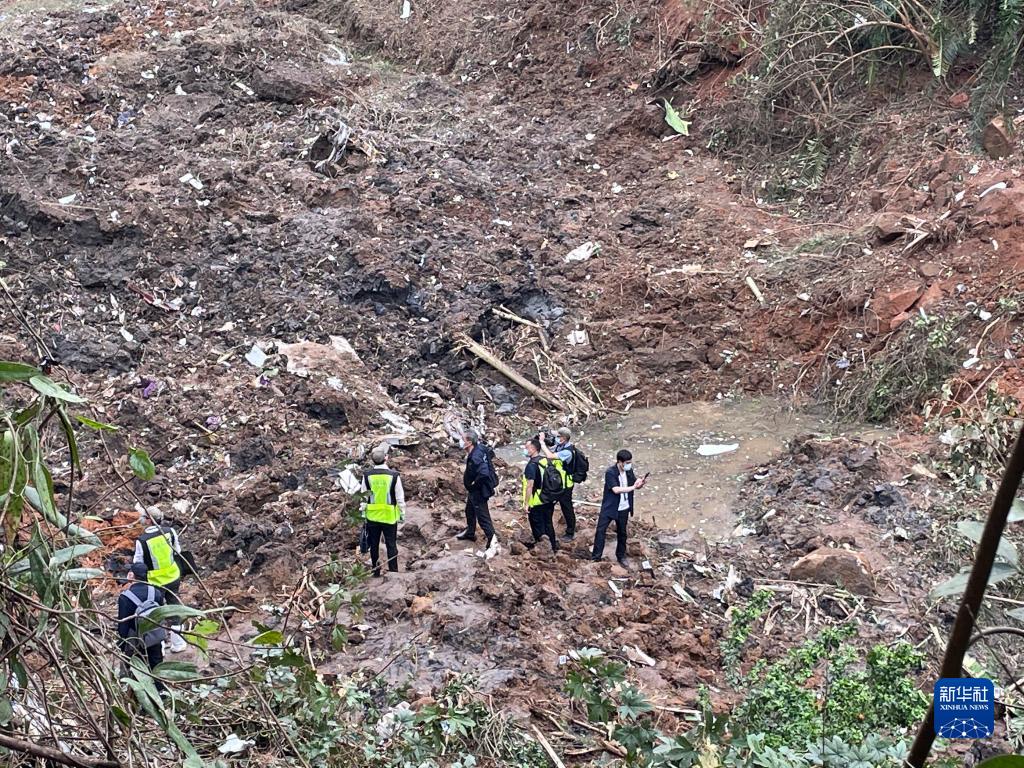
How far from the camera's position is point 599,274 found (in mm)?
11344

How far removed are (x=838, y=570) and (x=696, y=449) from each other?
2619 mm

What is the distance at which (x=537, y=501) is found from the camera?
280 inches

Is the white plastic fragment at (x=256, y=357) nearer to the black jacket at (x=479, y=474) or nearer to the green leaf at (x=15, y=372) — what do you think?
the black jacket at (x=479, y=474)

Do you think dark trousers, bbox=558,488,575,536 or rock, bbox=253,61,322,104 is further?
rock, bbox=253,61,322,104

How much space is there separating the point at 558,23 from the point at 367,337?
24.9 ft

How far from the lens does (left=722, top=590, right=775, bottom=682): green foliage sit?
5402 millimetres

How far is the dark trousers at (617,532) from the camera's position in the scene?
7.00 m

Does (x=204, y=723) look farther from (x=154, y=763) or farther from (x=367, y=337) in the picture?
(x=367, y=337)

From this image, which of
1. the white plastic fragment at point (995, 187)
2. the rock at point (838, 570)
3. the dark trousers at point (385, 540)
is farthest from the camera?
the white plastic fragment at point (995, 187)

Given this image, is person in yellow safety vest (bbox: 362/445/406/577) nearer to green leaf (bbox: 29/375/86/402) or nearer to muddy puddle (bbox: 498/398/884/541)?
muddy puddle (bbox: 498/398/884/541)

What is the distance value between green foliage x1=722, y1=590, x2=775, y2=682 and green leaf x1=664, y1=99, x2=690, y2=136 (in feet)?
29.1

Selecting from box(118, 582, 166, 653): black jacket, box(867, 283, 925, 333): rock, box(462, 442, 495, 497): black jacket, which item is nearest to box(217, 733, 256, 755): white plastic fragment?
box(118, 582, 166, 653): black jacket

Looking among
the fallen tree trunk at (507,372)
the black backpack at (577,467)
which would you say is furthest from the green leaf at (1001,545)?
the fallen tree trunk at (507,372)

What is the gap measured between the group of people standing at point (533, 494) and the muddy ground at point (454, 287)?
0.25 m
